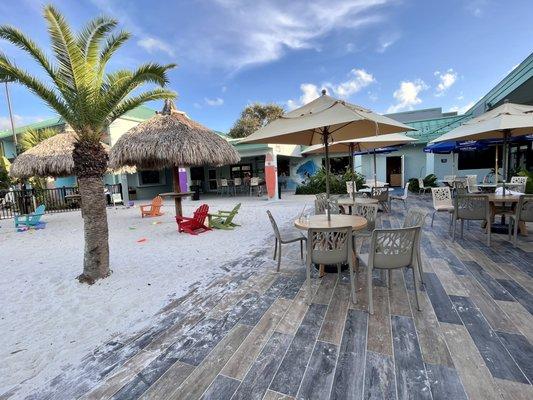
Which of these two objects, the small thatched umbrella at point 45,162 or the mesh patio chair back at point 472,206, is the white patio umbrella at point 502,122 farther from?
the small thatched umbrella at point 45,162

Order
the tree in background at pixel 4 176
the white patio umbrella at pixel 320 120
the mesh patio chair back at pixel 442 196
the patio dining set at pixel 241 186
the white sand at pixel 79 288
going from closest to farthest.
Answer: the white sand at pixel 79 288, the white patio umbrella at pixel 320 120, the mesh patio chair back at pixel 442 196, the tree in background at pixel 4 176, the patio dining set at pixel 241 186

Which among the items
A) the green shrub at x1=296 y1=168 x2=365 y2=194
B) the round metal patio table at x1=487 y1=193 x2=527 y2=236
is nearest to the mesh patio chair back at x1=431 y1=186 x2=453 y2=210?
the round metal patio table at x1=487 y1=193 x2=527 y2=236

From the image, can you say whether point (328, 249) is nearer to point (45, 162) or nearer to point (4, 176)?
point (45, 162)

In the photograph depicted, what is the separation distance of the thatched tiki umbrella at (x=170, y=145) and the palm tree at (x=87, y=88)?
3465 millimetres

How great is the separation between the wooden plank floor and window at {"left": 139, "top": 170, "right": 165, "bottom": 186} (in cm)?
1681

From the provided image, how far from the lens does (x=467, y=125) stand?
17.6ft

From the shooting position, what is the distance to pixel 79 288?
3.90m

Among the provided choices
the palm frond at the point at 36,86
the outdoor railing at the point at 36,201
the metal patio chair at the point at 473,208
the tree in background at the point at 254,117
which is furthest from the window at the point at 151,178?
the metal patio chair at the point at 473,208

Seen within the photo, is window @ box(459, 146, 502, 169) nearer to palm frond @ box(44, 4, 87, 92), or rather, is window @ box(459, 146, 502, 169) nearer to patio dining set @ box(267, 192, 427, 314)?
patio dining set @ box(267, 192, 427, 314)

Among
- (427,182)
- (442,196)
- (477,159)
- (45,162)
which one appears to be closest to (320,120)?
(442,196)

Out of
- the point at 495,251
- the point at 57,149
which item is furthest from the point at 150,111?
the point at 495,251

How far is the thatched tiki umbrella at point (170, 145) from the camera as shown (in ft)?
25.7

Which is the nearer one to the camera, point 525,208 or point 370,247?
point 370,247

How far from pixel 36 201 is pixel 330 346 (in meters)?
16.4
